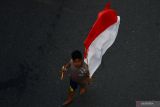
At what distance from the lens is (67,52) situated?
8172 millimetres

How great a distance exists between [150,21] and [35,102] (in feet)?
10.1

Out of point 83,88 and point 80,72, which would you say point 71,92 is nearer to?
point 83,88

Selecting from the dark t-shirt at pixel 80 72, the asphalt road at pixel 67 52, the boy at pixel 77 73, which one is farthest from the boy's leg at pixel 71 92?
the dark t-shirt at pixel 80 72

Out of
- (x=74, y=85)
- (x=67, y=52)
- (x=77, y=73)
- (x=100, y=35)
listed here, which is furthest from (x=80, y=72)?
(x=67, y=52)

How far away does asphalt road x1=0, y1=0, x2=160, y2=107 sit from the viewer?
7.57 m

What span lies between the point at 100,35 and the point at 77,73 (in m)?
0.78

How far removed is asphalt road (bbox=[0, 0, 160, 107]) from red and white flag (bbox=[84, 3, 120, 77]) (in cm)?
105

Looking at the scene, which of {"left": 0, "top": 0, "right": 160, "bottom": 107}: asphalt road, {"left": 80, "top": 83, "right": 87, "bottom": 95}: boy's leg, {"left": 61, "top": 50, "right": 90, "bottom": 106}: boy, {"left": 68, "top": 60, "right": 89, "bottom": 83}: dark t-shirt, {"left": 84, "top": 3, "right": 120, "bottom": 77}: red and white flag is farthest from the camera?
{"left": 0, "top": 0, "right": 160, "bottom": 107}: asphalt road

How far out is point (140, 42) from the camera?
8312 mm

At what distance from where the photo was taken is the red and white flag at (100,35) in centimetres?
637

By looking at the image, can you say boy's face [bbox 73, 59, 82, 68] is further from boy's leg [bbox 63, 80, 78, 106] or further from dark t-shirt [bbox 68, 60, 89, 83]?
boy's leg [bbox 63, 80, 78, 106]

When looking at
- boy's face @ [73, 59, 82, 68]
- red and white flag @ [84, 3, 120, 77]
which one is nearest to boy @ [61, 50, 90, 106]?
boy's face @ [73, 59, 82, 68]

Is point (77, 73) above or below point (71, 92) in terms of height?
above

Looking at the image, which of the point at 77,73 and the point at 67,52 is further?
the point at 67,52
